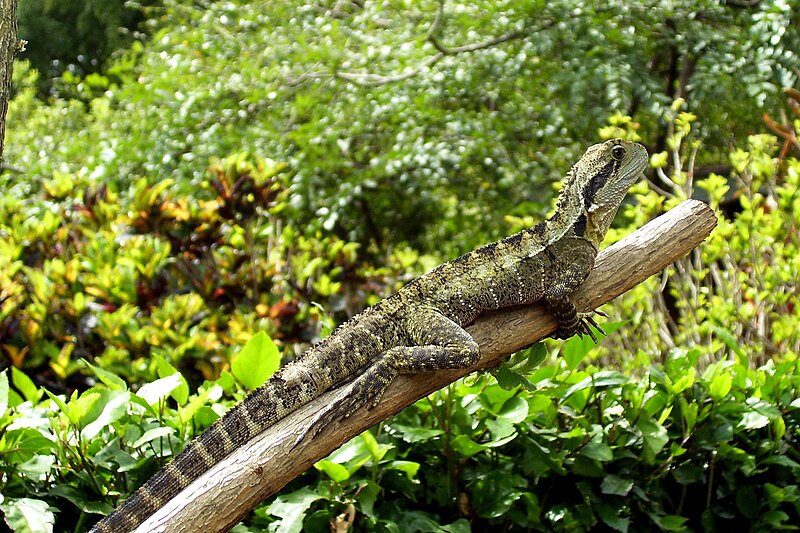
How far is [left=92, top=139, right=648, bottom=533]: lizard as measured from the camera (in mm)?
2232

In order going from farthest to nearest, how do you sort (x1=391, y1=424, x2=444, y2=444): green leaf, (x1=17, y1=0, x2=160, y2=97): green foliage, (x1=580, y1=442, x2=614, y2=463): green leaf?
(x1=17, y1=0, x2=160, y2=97): green foliage → (x1=580, y1=442, x2=614, y2=463): green leaf → (x1=391, y1=424, x2=444, y2=444): green leaf

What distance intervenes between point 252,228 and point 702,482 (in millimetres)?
2882

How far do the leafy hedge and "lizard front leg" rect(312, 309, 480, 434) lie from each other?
0.32 m

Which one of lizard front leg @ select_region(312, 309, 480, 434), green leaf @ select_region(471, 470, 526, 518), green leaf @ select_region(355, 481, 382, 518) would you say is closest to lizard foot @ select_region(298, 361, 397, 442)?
lizard front leg @ select_region(312, 309, 480, 434)

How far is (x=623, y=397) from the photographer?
117 inches

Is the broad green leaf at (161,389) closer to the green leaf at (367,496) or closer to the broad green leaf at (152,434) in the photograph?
the broad green leaf at (152,434)

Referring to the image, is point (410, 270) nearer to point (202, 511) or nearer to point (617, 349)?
point (617, 349)

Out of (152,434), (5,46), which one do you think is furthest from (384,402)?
(5,46)

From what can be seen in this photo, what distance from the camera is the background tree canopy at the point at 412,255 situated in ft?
8.87

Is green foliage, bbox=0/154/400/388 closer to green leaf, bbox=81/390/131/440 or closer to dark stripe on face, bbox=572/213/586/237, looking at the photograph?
green leaf, bbox=81/390/131/440

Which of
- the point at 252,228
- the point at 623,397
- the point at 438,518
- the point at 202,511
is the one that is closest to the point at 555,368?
the point at 623,397

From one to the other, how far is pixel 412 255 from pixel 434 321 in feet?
12.0

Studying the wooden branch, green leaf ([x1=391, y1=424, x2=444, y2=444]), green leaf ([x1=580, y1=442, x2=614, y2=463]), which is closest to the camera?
the wooden branch

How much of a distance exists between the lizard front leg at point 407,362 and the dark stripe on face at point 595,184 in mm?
753
